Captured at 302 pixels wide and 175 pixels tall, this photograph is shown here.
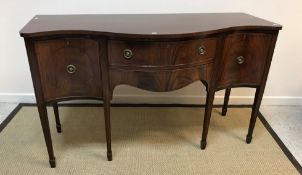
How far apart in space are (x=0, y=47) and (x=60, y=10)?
0.53 metres

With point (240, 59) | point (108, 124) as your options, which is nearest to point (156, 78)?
point (108, 124)

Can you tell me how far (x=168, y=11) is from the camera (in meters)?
1.70

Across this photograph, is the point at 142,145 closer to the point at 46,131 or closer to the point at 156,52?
the point at 46,131

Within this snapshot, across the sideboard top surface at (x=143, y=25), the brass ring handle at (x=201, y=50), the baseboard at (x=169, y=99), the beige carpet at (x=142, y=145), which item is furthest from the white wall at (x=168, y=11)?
the brass ring handle at (x=201, y=50)

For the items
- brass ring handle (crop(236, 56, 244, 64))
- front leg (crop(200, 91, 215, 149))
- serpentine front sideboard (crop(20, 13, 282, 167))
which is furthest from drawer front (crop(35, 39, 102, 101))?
brass ring handle (crop(236, 56, 244, 64))

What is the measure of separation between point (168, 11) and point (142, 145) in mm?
898

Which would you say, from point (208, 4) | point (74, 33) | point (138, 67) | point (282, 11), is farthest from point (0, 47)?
point (282, 11)

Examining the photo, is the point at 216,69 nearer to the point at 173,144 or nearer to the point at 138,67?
the point at 138,67

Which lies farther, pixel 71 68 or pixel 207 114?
pixel 207 114

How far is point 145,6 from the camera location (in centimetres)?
168

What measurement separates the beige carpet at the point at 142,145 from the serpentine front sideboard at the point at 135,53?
178 millimetres

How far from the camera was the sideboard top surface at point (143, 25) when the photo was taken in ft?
3.57

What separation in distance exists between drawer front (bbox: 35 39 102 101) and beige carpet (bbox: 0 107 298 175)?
429 mm

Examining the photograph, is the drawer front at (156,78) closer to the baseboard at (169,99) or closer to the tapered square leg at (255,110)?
the tapered square leg at (255,110)
